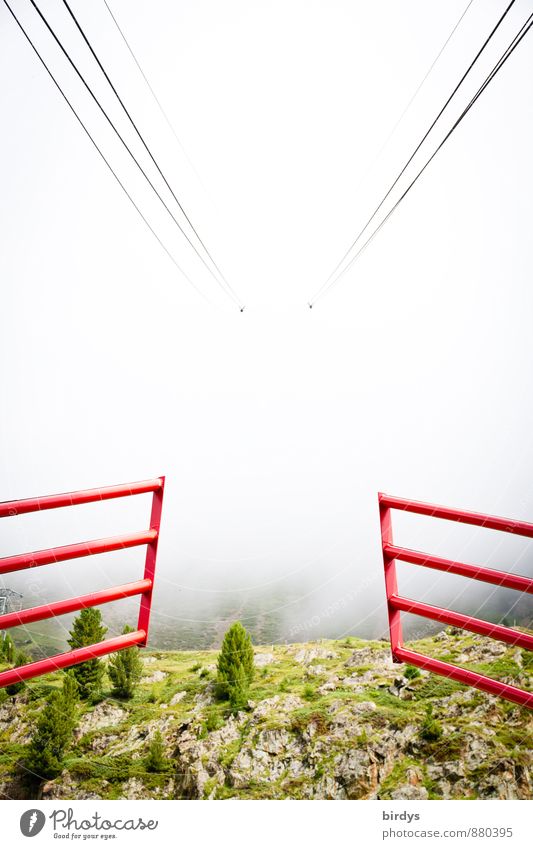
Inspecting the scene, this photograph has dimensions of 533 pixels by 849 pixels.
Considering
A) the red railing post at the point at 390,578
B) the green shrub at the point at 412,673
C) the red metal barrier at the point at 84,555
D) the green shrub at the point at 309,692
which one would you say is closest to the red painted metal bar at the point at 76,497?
the red metal barrier at the point at 84,555

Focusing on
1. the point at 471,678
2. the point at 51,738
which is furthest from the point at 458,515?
the point at 51,738

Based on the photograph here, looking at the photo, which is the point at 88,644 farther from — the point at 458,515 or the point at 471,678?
the point at 458,515

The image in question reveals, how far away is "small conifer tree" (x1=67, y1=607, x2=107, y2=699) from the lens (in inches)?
147

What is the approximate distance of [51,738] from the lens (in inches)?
124

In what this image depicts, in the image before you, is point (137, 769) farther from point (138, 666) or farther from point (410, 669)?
point (410, 669)

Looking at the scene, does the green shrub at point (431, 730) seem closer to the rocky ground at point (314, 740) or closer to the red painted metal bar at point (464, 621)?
the rocky ground at point (314, 740)

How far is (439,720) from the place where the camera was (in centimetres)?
310

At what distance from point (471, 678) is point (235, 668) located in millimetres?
1622

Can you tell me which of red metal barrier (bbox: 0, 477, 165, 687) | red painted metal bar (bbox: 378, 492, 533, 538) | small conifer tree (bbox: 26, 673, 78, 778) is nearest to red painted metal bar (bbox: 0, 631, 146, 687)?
red metal barrier (bbox: 0, 477, 165, 687)

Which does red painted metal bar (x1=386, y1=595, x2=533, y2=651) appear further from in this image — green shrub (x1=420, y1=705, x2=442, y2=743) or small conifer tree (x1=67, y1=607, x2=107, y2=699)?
small conifer tree (x1=67, y1=607, x2=107, y2=699)

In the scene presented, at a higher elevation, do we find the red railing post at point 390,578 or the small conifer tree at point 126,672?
the red railing post at point 390,578

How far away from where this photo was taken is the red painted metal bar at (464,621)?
2457 millimetres

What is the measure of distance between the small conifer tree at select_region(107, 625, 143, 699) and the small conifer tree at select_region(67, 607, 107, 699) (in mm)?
128

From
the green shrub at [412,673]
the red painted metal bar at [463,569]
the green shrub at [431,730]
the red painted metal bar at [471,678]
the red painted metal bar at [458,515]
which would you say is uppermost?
the red painted metal bar at [458,515]
